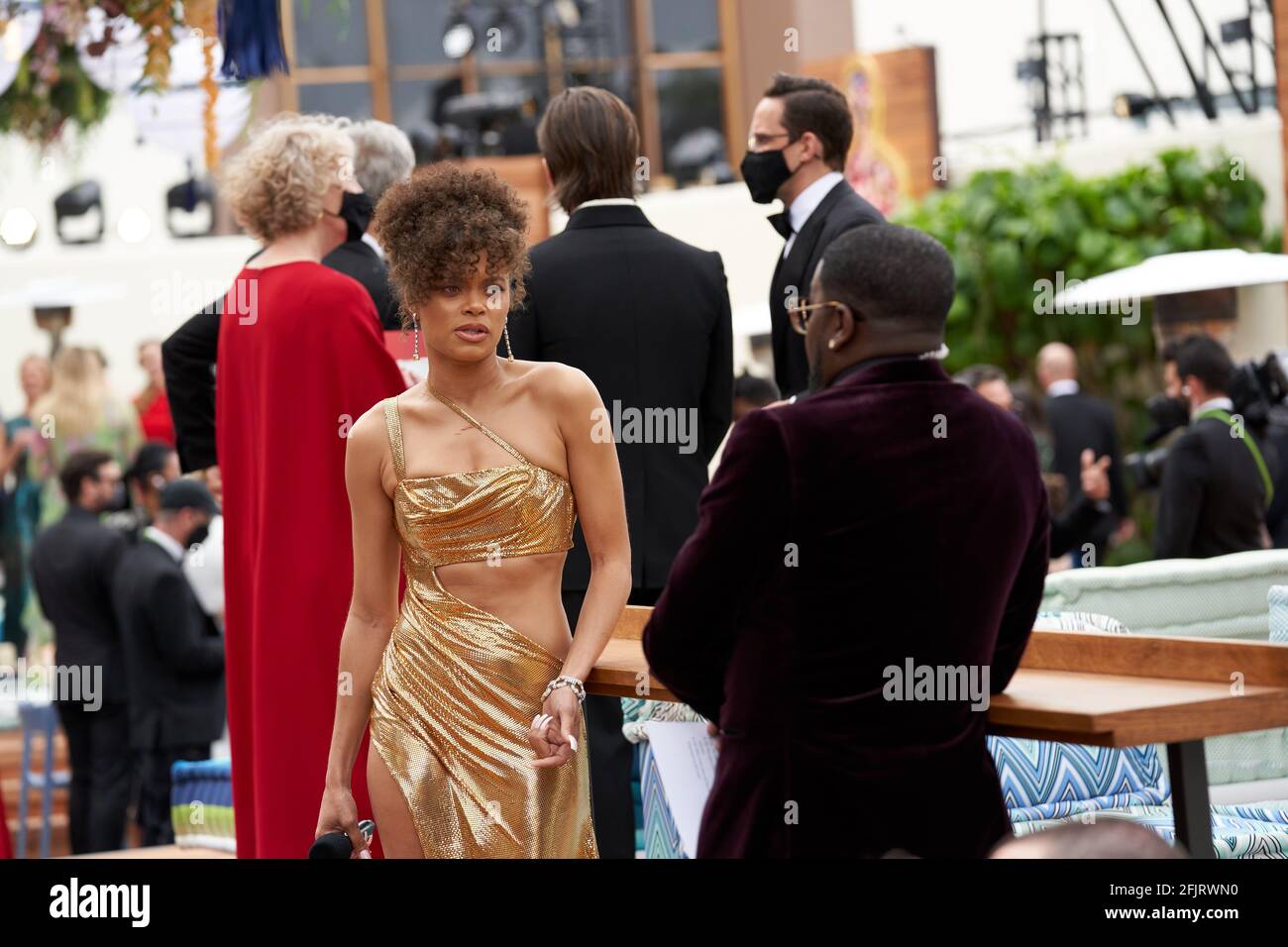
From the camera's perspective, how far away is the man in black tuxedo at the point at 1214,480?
6152 mm

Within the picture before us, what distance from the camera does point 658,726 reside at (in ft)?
9.32

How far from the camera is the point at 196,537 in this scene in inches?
288

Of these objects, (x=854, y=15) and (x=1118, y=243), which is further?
(x=854, y=15)

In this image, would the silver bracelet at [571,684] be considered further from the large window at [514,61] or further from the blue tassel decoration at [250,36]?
the large window at [514,61]

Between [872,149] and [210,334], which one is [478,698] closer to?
[210,334]

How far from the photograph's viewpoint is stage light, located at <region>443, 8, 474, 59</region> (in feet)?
53.6

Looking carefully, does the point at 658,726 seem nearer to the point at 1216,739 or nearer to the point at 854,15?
the point at 1216,739

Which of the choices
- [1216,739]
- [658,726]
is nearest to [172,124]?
[1216,739]

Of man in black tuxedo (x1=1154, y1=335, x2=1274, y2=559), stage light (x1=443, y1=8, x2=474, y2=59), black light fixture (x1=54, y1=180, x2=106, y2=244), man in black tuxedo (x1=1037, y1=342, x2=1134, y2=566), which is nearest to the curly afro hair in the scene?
man in black tuxedo (x1=1154, y1=335, x2=1274, y2=559)

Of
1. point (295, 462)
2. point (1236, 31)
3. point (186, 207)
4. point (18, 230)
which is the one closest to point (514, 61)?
point (186, 207)

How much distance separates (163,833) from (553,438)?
15.8 ft

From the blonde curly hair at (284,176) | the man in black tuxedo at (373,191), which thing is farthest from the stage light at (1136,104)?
the blonde curly hair at (284,176)

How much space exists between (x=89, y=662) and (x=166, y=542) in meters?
0.61

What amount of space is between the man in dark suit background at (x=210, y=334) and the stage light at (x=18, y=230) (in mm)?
10566
